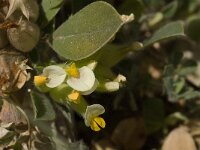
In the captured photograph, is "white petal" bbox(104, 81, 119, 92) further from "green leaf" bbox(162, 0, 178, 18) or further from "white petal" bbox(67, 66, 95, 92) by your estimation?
"green leaf" bbox(162, 0, 178, 18)

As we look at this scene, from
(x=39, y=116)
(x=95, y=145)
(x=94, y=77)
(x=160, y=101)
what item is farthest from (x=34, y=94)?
(x=160, y=101)

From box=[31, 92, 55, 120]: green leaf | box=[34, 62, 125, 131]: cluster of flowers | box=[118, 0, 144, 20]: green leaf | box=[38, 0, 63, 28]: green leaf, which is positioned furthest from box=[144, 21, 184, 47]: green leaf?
box=[31, 92, 55, 120]: green leaf

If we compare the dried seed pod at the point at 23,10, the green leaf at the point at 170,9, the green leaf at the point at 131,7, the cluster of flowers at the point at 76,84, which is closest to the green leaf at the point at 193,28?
the green leaf at the point at 170,9

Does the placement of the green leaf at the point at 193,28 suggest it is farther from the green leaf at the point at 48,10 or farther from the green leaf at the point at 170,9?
the green leaf at the point at 48,10

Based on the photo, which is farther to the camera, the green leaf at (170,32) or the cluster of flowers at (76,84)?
the green leaf at (170,32)

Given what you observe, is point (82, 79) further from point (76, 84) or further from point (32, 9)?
point (32, 9)

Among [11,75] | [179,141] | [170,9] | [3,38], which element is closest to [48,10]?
[3,38]
